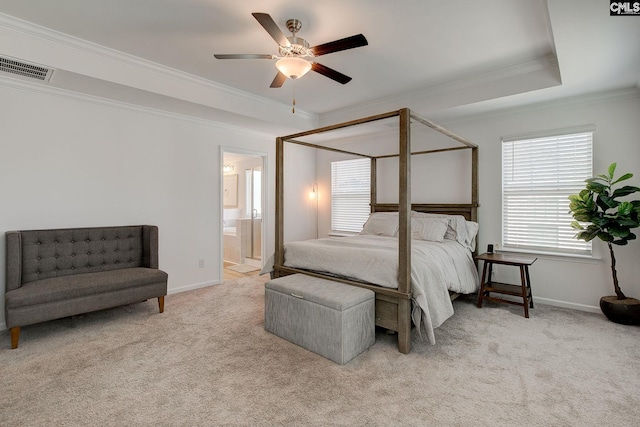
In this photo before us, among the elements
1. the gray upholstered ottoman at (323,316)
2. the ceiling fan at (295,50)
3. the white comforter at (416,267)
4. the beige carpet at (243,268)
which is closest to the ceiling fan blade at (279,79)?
the ceiling fan at (295,50)

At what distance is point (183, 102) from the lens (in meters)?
3.68

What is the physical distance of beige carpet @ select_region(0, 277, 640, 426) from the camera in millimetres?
1812

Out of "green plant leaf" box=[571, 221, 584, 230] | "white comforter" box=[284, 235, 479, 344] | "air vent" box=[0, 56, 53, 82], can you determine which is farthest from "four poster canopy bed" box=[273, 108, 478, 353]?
"air vent" box=[0, 56, 53, 82]

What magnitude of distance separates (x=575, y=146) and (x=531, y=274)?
1.57 meters

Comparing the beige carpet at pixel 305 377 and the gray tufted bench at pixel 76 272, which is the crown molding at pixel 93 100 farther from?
the beige carpet at pixel 305 377

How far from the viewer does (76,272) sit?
3.31 m

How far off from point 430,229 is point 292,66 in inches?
99.4

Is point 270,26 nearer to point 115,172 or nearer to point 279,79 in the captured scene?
point 279,79

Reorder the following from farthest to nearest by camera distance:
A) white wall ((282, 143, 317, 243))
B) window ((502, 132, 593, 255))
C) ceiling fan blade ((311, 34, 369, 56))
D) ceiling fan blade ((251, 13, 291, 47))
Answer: white wall ((282, 143, 317, 243)) < window ((502, 132, 593, 255)) < ceiling fan blade ((311, 34, 369, 56)) < ceiling fan blade ((251, 13, 291, 47))

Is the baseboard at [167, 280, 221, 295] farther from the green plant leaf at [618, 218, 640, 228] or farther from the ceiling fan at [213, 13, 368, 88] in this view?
the green plant leaf at [618, 218, 640, 228]

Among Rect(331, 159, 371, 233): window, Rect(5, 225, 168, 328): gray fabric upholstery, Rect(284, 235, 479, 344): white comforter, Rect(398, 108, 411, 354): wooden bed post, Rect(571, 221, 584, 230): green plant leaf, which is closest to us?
Rect(398, 108, 411, 354): wooden bed post

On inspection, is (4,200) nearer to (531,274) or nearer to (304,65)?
(304,65)

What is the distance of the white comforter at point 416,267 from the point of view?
261 cm

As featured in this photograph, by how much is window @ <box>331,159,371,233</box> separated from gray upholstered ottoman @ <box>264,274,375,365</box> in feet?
9.36
